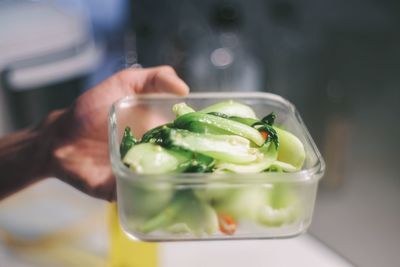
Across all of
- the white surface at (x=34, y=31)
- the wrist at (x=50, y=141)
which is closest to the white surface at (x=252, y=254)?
the wrist at (x=50, y=141)

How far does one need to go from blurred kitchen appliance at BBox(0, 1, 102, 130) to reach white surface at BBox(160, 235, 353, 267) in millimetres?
805

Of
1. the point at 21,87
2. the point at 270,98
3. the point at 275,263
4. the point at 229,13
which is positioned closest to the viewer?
the point at 270,98

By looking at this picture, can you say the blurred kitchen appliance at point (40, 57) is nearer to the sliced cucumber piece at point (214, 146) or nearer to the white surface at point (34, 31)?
the white surface at point (34, 31)

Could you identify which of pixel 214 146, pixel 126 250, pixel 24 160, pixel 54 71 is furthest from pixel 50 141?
pixel 54 71

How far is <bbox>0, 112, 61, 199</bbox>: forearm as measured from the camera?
112cm

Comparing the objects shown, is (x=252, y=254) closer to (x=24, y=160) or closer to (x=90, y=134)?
(x=90, y=134)

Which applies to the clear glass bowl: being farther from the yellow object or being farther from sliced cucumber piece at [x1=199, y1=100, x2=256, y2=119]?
the yellow object

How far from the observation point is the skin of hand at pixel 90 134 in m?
0.99

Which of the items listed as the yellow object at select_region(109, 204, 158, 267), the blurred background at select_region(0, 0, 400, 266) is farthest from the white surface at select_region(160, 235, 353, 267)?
the blurred background at select_region(0, 0, 400, 266)

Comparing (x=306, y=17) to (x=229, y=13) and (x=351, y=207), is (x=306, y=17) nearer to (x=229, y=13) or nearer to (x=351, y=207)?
(x=229, y=13)

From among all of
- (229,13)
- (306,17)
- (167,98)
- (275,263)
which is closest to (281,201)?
(167,98)

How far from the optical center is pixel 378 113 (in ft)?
5.06

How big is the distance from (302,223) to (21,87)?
1.21 m

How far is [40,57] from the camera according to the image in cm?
166
